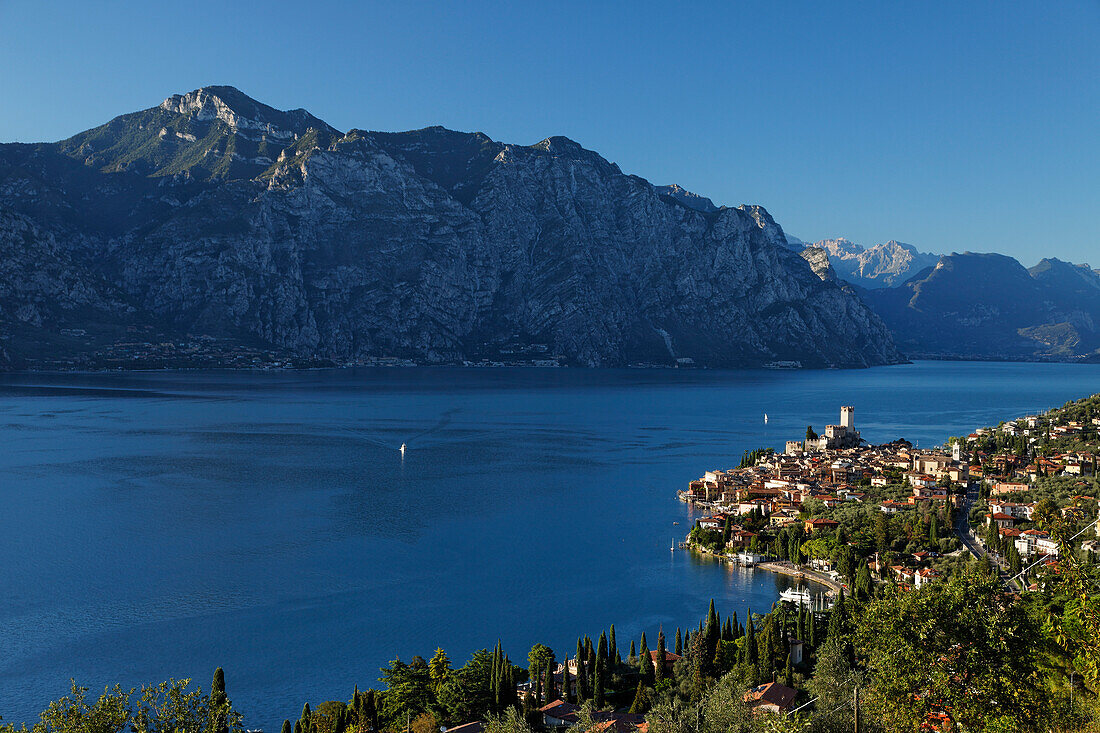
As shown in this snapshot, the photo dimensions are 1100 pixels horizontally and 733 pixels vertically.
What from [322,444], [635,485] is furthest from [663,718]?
[322,444]

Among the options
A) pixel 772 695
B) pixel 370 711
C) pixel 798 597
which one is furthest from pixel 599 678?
pixel 798 597

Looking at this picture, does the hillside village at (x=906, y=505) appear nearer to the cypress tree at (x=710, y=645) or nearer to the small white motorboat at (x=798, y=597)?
the small white motorboat at (x=798, y=597)

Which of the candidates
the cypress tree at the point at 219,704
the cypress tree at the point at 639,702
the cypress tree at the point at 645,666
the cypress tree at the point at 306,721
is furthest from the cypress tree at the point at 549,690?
the cypress tree at the point at 219,704

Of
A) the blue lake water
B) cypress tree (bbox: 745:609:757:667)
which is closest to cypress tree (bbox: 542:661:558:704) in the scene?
the blue lake water

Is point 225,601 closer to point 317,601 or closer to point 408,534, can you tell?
point 317,601

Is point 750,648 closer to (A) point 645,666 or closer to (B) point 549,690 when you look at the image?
(A) point 645,666

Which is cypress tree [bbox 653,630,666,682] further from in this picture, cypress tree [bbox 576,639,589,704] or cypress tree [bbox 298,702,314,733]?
cypress tree [bbox 298,702,314,733]
